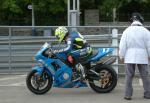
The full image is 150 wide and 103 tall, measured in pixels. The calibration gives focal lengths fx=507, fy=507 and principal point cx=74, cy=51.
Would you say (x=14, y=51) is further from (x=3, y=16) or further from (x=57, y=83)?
(x=3, y=16)

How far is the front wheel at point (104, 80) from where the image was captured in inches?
414

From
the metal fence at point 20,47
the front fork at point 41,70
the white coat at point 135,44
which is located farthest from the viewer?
the metal fence at point 20,47

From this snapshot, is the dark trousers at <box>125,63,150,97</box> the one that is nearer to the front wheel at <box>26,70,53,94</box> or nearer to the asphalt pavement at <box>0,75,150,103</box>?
the asphalt pavement at <box>0,75,150,103</box>

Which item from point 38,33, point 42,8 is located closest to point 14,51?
point 38,33

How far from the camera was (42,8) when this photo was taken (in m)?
43.1

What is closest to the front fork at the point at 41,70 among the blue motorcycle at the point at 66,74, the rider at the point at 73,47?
the blue motorcycle at the point at 66,74

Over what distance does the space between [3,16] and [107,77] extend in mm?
34323

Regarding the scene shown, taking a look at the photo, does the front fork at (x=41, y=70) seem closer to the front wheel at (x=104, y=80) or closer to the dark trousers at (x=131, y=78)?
the front wheel at (x=104, y=80)

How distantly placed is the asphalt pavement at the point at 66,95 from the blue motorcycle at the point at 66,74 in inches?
7.1

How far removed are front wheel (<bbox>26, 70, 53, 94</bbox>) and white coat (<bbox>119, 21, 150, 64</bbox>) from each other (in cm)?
173

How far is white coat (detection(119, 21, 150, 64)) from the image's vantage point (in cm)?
970

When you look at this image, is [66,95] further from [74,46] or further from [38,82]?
[74,46]

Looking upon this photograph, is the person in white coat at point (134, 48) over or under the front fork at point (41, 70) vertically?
over

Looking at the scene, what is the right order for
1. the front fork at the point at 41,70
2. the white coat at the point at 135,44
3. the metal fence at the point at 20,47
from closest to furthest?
the white coat at the point at 135,44, the front fork at the point at 41,70, the metal fence at the point at 20,47
